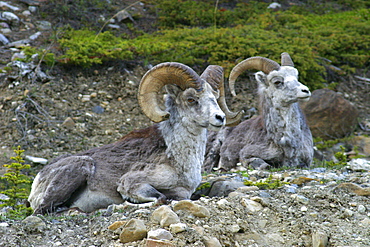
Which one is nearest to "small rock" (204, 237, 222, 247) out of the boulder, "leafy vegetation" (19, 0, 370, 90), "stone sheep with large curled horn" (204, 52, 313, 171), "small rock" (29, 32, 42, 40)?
"stone sheep with large curled horn" (204, 52, 313, 171)

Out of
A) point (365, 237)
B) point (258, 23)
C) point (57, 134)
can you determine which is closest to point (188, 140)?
point (365, 237)

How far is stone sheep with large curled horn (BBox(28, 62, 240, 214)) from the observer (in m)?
7.58

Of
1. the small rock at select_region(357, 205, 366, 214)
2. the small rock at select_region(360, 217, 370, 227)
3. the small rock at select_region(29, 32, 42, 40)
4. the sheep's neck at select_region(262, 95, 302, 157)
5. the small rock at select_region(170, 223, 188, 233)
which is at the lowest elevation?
the small rock at select_region(29, 32, 42, 40)

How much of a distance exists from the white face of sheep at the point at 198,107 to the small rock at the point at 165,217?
2.11m

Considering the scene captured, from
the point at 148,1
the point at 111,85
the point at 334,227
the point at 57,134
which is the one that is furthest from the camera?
the point at 148,1

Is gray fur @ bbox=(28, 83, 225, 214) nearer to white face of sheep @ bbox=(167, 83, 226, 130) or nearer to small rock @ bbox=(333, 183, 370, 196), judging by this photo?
white face of sheep @ bbox=(167, 83, 226, 130)

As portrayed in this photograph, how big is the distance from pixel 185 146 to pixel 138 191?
1.06 meters

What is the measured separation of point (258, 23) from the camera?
20.1 m

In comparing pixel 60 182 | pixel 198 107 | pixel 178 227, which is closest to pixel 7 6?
pixel 60 182

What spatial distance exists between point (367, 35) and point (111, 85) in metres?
10.5

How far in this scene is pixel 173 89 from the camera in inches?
319

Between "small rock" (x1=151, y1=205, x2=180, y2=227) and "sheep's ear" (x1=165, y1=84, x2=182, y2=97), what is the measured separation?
2.68m

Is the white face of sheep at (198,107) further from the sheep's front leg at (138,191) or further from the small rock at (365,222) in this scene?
the small rock at (365,222)

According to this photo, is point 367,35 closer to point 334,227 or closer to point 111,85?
point 111,85
